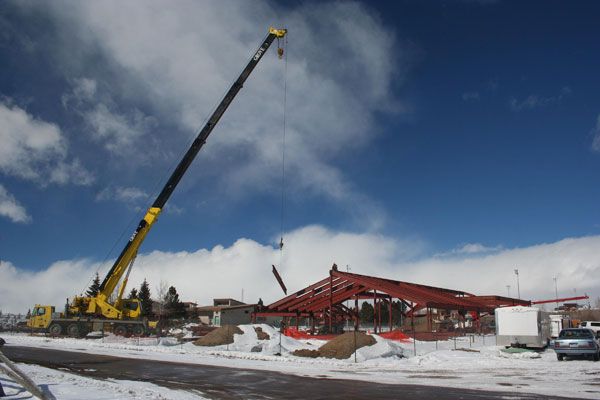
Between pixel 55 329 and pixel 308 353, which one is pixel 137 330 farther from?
pixel 308 353

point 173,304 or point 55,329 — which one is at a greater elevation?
point 173,304

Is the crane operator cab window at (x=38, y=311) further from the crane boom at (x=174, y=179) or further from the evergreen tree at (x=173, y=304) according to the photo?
the evergreen tree at (x=173, y=304)

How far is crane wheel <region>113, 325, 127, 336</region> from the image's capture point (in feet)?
137

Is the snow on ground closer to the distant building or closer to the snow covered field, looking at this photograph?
the snow covered field

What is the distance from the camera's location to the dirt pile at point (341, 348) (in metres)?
→ 26.7

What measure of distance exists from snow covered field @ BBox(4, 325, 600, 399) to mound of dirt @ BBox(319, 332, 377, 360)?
0.51m

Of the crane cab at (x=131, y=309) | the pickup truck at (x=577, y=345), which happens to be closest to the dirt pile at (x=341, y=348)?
the pickup truck at (x=577, y=345)

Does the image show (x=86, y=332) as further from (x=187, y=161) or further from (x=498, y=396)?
(x=498, y=396)

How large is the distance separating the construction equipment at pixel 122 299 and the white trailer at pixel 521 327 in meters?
24.2

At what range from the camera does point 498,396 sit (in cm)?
1291

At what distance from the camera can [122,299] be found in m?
42.7

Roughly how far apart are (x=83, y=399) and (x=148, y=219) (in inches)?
1056

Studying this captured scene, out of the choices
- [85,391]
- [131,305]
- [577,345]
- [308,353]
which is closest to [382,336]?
[308,353]

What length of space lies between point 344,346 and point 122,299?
77.8ft
